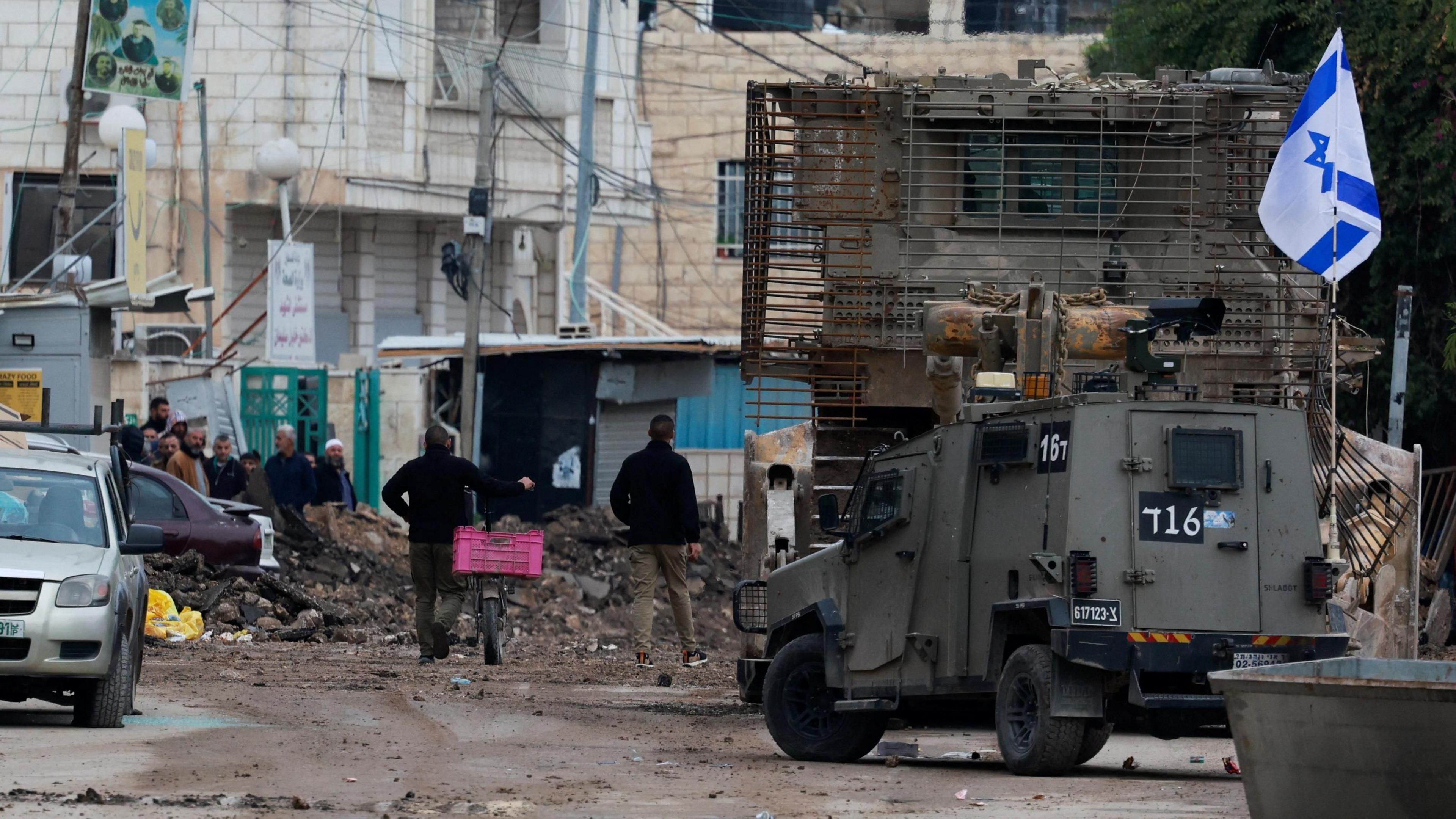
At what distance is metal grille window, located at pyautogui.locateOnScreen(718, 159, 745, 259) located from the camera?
47500 mm

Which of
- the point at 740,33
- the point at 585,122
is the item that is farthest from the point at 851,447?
the point at 740,33

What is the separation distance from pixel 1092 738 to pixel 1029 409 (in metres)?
1.70

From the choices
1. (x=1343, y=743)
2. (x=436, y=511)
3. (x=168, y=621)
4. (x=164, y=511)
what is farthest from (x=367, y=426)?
(x=1343, y=743)

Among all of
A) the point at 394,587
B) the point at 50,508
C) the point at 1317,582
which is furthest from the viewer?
the point at 394,587

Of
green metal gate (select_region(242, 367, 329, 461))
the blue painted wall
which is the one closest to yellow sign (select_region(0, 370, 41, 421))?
green metal gate (select_region(242, 367, 329, 461))

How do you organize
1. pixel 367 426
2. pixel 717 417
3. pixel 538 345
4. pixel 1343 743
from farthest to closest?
pixel 717 417 → pixel 367 426 → pixel 538 345 → pixel 1343 743

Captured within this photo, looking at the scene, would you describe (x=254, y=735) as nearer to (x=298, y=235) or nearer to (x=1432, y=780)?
(x=1432, y=780)

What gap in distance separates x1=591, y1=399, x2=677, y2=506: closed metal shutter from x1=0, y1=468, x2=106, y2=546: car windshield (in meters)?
21.7

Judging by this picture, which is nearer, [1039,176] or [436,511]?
[1039,176]

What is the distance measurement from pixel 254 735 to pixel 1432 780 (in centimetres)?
714

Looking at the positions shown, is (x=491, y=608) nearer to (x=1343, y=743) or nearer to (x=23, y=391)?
(x=23, y=391)

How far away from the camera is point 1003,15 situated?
65.4 ft

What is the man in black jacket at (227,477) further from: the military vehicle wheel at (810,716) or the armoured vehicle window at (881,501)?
the armoured vehicle window at (881,501)

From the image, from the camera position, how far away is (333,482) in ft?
95.5
